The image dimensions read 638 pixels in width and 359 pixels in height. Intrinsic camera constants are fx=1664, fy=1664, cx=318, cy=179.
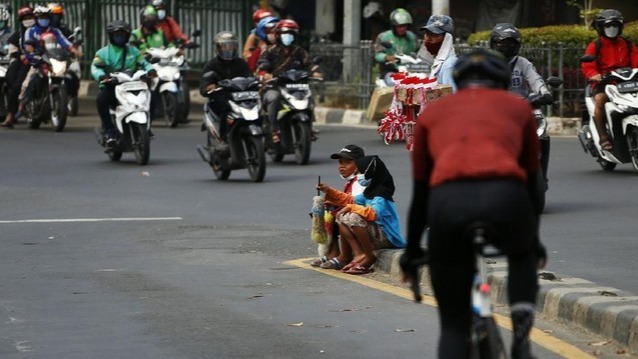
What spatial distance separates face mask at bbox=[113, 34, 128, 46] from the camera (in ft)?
67.3

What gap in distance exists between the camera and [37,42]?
24.8 m

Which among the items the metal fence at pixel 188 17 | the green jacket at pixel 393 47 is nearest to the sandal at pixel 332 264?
the green jacket at pixel 393 47

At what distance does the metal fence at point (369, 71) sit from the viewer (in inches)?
921

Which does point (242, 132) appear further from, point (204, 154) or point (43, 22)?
point (43, 22)

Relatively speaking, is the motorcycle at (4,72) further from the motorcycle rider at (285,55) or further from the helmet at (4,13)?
the motorcycle rider at (285,55)

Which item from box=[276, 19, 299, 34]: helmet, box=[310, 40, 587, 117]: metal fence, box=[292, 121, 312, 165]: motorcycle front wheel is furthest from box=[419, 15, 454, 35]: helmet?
box=[310, 40, 587, 117]: metal fence

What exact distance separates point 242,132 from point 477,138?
12267mm

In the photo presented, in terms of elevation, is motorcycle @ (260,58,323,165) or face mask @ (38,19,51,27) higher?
face mask @ (38,19,51,27)

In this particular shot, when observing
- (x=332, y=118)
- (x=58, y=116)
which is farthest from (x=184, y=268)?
(x=332, y=118)

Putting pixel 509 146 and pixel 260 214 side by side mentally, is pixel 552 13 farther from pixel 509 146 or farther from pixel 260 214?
pixel 509 146

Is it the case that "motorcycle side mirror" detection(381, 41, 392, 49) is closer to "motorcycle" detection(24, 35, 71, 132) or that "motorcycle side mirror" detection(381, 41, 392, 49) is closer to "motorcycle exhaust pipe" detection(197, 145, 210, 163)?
"motorcycle" detection(24, 35, 71, 132)

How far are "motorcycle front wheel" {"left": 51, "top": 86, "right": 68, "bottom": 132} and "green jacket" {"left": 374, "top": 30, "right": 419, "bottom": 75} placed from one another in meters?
4.64

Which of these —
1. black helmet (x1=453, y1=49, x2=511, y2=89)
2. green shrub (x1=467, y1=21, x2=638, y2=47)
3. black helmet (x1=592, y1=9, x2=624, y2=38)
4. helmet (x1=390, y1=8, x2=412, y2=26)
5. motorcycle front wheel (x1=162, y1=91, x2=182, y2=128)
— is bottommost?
motorcycle front wheel (x1=162, y1=91, x2=182, y2=128)

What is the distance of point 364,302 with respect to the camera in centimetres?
1005
